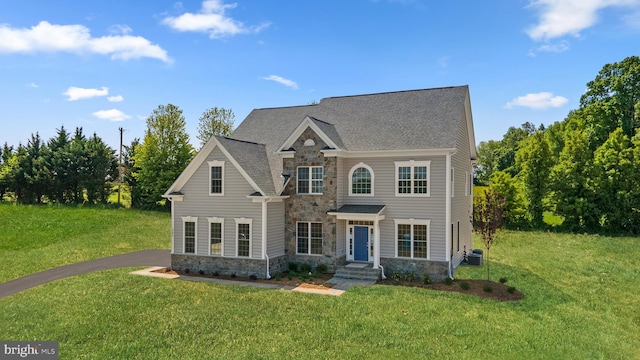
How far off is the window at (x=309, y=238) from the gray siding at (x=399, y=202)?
1.19 metres

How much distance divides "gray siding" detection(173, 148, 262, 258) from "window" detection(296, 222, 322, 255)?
235 cm

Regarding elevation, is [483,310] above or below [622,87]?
below

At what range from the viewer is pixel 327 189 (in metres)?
19.9

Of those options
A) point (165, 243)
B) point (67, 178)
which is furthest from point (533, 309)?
point (67, 178)

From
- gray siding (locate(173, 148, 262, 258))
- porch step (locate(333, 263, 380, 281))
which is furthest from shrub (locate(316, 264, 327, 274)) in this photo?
gray siding (locate(173, 148, 262, 258))

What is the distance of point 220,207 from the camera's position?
19.9 metres

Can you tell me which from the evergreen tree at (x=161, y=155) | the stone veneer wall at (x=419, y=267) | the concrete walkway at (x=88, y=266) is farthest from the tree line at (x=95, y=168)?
the stone veneer wall at (x=419, y=267)

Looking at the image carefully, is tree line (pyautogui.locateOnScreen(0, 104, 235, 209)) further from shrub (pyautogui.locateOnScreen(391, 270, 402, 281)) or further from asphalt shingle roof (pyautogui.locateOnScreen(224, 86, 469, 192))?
shrub (pyautogui.locateOnScreen(391, 270, 402, 281))

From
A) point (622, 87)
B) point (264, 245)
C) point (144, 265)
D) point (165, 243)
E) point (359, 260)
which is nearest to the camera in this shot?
point (264, 245)

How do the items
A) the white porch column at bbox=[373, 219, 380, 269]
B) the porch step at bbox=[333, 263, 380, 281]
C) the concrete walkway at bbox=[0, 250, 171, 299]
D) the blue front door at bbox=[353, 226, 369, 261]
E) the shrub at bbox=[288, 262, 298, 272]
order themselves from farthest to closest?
the shrub at bbox=[288, 262, 298, 272]
the blue front door at bbox=[353, 226, 369, 261]
the white porch column at bbox=[373, 219, 380, 269]
the porch step at bbox=[333, 263, 380, 281]
the concrete walkway at bbox=[0, 250, 171, 299]

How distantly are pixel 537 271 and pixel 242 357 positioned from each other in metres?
16.8

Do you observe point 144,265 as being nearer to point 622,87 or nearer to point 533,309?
point 533,309

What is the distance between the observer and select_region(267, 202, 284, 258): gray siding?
763 inches

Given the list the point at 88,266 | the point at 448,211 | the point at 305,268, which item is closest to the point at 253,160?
the point at 305,268
